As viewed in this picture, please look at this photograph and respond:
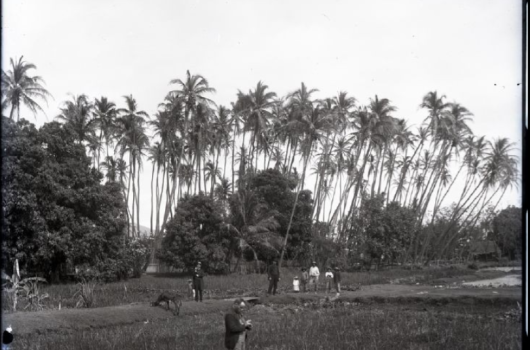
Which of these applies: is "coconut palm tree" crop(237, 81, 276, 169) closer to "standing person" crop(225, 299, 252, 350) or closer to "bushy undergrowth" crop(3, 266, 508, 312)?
"bushy undergrowth" crop(3, 266, 508, 312)

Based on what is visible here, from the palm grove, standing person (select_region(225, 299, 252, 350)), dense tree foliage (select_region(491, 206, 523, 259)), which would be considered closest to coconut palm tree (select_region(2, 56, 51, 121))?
the palm grove

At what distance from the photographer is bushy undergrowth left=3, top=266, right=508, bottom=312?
20.8 metres

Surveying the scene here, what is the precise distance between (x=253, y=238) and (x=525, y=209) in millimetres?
32940

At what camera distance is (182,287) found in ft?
91.2

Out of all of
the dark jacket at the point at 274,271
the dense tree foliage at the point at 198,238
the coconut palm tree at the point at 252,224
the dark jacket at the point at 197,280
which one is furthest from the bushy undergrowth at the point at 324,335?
the coconut palm tree at the point at 252,224

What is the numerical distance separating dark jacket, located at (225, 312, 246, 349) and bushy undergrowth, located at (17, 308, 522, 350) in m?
2.19

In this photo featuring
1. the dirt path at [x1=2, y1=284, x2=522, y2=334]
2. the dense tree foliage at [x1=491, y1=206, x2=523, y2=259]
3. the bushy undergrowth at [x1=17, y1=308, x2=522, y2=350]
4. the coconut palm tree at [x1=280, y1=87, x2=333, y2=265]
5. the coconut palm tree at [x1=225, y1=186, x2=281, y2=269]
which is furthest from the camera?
the dense tree foliage at [x1=491, y1=206, x2=523, y2=259]

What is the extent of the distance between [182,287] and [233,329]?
1931 centimetres

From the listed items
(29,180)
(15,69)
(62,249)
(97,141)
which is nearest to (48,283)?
(62,249)

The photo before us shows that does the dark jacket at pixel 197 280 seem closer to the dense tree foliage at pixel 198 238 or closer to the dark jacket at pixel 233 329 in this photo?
the dark jacket at pixel 233 329

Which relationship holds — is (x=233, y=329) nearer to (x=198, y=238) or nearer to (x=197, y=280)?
(x=197, y=280)

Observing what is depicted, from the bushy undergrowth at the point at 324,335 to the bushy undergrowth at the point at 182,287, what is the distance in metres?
5.19

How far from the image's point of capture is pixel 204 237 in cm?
3578

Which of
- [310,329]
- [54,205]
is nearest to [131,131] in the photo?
[54,205]
